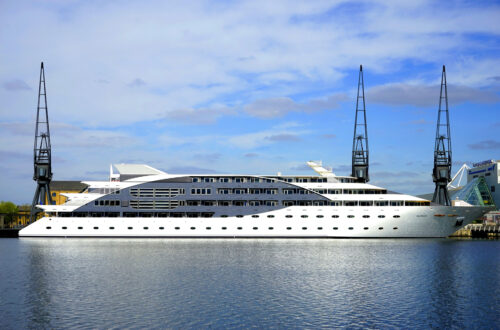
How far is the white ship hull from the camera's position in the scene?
204 ft

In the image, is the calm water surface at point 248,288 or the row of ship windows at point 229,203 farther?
the row of ship windows at point 229,203

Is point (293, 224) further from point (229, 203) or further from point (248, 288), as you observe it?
point (248, 288)

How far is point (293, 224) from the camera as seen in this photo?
205 ft

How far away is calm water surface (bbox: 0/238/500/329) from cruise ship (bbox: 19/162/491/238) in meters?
11.8

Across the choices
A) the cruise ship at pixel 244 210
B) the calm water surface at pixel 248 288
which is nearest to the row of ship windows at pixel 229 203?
the cruise ship at pixel 244 210

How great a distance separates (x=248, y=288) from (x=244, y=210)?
32.9m

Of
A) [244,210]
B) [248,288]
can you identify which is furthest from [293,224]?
[248,288]

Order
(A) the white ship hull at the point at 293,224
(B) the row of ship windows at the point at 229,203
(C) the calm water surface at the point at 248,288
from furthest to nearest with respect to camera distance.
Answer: (B) the row of ship windows at the point at 229,203
(A) the white ship hull at the point at 293,224
(C) the calm water surface at the point at 248,288

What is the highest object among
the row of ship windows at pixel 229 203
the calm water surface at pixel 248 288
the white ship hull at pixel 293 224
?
the row of ship windows at pixel 229 203

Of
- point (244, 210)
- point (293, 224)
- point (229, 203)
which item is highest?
point (229, 203)

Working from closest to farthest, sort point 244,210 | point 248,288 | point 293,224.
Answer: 1. point 248,288
2. point 293,224
3. point 244,210

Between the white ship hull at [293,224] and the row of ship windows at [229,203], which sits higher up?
the row of ship windows at [229,203]

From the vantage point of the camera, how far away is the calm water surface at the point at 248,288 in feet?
76.2

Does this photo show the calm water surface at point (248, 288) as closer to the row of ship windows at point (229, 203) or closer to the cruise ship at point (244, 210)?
the cruise ship at point (244, 210)
